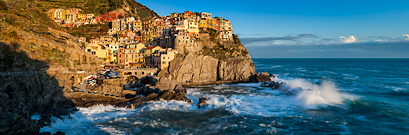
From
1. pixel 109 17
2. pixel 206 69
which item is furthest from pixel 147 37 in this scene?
pixel 109 17

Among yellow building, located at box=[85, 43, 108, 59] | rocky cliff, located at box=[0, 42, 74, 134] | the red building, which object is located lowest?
rocky cliff, located at box=[0, 42, 74, 134]

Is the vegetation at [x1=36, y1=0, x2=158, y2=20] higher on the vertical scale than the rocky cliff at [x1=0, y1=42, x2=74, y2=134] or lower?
higher

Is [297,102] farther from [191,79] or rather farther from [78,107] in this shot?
[78,107]

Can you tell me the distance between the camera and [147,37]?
81625 millimetres

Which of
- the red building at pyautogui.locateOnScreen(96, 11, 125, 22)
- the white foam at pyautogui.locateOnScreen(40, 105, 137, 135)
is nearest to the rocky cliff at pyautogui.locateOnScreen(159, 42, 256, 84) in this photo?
the white foam at pyautogui.locateOnScreen(40, 105, 137, 135)

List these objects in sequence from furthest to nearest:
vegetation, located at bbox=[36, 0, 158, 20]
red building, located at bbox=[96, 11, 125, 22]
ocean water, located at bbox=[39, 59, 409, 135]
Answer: vegetation, located at bbox=[36, 0, 158, 20], red building, located at bbox=[96, 11, 125, 22], ocean water, located at bbox=[39, 59, 409, 135]

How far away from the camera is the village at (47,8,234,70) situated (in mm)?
63406

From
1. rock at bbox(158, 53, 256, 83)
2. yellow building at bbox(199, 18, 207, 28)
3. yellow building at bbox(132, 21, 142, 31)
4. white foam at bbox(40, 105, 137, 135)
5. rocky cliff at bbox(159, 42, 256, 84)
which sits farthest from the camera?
yellow building at bbox(132, 21, 142, 31)

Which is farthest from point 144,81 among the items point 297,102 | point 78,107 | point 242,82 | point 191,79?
point 297,102

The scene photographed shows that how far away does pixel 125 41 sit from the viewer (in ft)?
257

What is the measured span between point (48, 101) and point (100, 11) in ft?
358

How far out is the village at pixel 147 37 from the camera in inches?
2496

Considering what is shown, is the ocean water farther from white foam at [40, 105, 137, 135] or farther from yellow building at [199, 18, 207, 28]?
yellow building at [199, 18, 207, 28]

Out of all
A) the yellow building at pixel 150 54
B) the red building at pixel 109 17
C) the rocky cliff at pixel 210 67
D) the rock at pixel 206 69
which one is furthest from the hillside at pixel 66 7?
the rocky cliff at pixel 210 67
